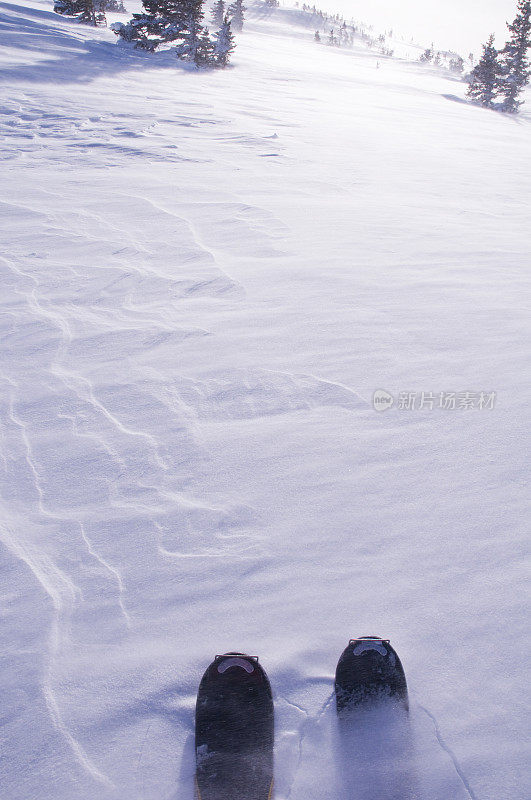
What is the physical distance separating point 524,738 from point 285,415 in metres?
1.68

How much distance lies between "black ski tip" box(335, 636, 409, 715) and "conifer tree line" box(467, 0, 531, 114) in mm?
26944

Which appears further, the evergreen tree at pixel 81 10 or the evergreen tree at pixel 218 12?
the evergreen tree at pixel 218 12

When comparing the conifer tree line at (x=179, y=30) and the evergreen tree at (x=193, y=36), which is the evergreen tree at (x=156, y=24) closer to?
the conifer tree line at (x=179, y=30)

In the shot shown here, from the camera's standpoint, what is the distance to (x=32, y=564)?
6.18 feet

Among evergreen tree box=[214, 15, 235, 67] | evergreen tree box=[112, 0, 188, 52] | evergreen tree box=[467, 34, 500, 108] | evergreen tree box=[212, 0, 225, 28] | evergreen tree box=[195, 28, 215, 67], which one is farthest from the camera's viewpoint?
evergreen tree box=[212, 0, 225, 28]

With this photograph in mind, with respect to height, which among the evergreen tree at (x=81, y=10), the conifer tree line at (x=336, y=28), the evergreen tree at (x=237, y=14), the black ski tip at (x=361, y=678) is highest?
the conifer tree line at (x=336, y=28)

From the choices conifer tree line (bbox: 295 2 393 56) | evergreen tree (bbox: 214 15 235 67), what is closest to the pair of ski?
evergreen tree (bbox: 214 15 235 67)

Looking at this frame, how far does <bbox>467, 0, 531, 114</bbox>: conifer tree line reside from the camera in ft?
71.7

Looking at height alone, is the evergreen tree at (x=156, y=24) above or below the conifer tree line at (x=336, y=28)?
below

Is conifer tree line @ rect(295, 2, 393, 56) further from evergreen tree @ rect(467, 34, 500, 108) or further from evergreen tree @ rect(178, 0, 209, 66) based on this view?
evergreen tree @ rect(178, 0, 209, 66)

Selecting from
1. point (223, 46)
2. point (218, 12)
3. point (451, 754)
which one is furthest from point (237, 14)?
point (451, 754)

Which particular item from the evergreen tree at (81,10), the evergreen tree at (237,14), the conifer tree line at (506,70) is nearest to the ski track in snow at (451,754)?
the evergreen tree at (81,10)

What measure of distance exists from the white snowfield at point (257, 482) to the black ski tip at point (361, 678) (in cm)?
6

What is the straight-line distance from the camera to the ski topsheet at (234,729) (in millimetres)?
1519
